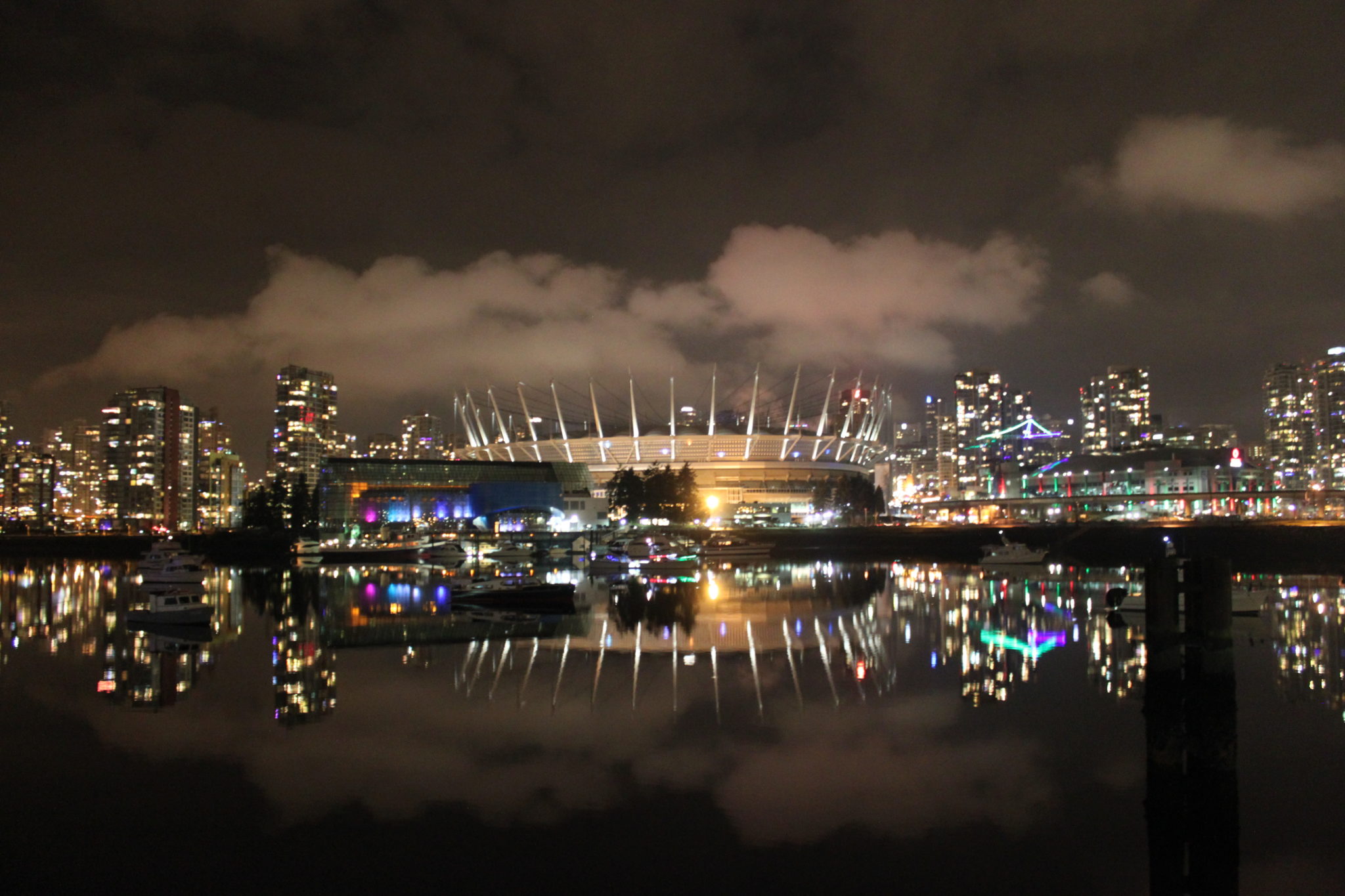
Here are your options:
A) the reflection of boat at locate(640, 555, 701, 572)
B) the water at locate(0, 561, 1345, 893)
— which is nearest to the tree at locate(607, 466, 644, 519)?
the reflection of boat at locate(640, 555, 701, 572)

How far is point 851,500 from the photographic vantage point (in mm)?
107312

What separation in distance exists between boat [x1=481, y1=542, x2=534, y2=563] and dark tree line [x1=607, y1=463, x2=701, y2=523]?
73.9 ft

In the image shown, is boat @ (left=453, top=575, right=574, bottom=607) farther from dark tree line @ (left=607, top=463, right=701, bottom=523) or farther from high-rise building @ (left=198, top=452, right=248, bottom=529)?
high-rise building @ (left=198, top=452, right=248, bottom=529)

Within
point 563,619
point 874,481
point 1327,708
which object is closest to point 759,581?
point 563,619

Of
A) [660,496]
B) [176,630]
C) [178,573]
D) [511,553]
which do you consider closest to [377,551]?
[511,553]

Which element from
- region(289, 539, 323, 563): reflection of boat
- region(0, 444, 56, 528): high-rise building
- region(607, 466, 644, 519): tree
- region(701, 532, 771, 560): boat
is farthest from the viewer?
region(0, 444, 56, 528): high-rise building

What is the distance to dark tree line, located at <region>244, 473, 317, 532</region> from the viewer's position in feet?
300

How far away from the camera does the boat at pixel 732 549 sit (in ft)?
212

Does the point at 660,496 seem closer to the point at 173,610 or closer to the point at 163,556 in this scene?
the point at 163,556

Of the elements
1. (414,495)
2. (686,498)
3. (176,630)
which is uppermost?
(414,495)

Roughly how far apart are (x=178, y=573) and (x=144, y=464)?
141173mm

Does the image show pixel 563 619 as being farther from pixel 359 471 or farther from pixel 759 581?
pixel 359 471

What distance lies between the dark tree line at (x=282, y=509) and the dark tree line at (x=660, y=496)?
3018cm

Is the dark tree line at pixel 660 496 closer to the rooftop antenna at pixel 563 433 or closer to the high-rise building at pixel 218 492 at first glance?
the rooftop antenna at pixel 563 433
